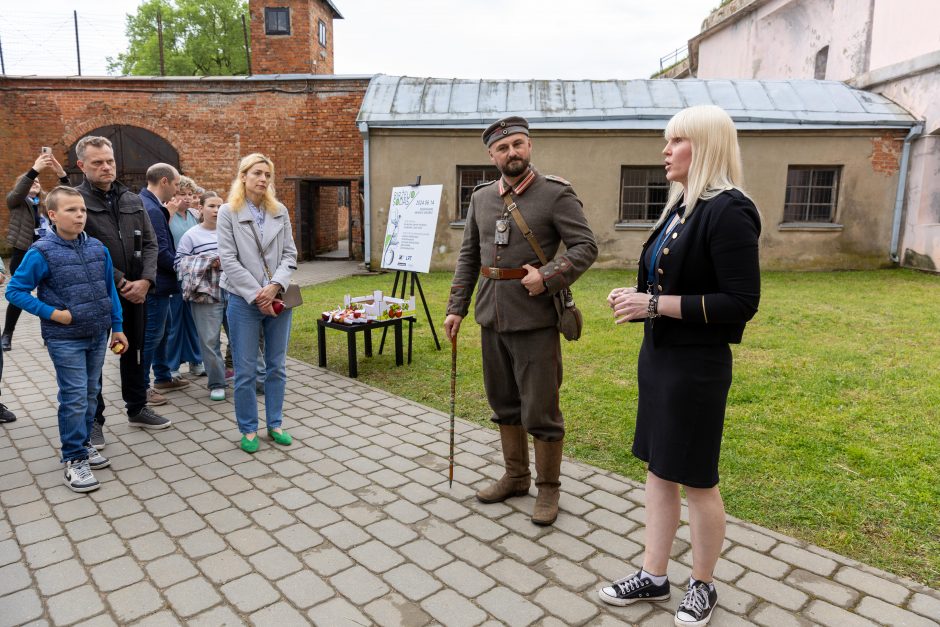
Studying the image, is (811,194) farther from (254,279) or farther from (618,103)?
(254,279)

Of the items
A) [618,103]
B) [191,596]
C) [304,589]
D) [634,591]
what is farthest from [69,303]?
[618,103]

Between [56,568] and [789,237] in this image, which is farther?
[789,237]

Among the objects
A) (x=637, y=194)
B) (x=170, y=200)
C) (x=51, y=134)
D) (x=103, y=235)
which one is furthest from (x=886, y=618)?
(x=51, y=134)

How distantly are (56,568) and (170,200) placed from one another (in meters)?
3.78

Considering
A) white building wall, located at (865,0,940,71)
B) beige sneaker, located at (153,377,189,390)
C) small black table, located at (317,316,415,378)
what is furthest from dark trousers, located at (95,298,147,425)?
white building wall, located at (865,0,940,71)

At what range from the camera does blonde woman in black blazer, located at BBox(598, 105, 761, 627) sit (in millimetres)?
2322

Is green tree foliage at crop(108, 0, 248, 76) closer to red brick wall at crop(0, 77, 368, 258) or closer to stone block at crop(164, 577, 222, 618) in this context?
red brick wall at crop(0, 77, 368, 258)

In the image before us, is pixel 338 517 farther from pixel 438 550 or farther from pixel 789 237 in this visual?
pixel 789 237

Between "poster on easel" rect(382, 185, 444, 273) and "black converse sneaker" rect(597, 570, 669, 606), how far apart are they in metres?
4.70

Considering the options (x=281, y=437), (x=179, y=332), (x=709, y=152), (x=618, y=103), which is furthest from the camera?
(x=618, y=103)

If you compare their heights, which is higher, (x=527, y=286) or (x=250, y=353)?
(x=527, y=286)

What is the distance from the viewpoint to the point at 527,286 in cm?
331

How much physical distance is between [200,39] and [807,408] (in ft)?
142

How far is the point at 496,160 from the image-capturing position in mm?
3445
